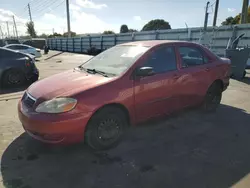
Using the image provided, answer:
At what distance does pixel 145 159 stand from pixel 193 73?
1.96 meters

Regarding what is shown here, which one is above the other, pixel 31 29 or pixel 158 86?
pixel 31 29

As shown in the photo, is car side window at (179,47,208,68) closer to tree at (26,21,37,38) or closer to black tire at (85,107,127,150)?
black tire at (85,107,127,150)

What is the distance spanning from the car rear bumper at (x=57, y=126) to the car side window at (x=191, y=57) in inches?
84.0

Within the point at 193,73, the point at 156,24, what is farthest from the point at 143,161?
the point at 156,24

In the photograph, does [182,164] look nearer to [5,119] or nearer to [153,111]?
[153,111]

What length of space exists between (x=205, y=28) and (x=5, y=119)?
11326 mm

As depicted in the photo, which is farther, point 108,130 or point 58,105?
point 108,130

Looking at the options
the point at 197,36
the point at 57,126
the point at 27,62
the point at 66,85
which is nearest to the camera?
the point at 57,126

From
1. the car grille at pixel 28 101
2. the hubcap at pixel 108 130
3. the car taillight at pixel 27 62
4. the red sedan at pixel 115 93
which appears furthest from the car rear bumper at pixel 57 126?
the car taillight at pixel 27 62

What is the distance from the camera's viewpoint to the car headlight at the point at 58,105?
2.69 metres

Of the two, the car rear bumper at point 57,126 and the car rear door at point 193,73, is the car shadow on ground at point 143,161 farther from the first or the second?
the car rear door at point 193,73

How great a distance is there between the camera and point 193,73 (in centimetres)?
402

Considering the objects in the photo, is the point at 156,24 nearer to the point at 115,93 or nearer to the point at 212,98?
the point at 212,98

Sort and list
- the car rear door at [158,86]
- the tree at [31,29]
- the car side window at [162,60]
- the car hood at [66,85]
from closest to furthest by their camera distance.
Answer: the car hood at [66,85]
the car rear door at [158,86]
the car side window at [162,60]
the tree at [31,29]
